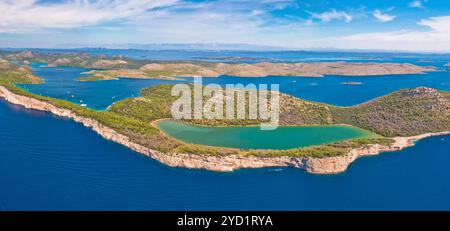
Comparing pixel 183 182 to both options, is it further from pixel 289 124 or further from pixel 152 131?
pixel 289 124

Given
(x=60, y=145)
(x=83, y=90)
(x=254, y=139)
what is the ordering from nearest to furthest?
(x=60, y=145), (x=254, y=139), (x=83, y=90)

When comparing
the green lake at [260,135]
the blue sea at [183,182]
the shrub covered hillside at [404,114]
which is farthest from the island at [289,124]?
the green lake at [260,135]

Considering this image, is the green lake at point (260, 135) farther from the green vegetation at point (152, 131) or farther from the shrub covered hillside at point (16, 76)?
the shrub covered hillside at point (16, 76)

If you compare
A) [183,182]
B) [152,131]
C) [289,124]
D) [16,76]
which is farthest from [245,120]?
[16,76]

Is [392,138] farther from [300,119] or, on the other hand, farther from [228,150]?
[228,150]

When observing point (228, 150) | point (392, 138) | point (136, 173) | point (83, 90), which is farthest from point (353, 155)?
point (83, 90)

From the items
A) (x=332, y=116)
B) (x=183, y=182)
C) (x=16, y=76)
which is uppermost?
(x=16, y=76)
